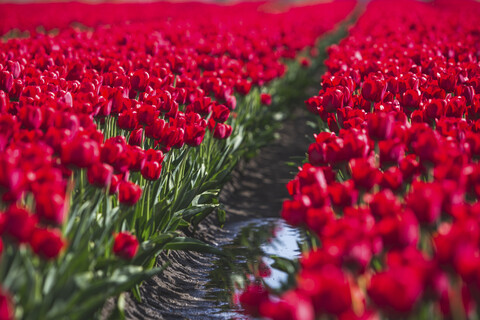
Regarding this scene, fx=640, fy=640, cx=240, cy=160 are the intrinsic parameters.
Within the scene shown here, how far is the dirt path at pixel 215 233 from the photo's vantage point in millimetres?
3461

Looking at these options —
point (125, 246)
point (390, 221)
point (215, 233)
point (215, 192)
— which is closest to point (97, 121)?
point (215, 192)

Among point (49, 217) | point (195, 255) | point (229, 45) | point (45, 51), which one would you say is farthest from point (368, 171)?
point (229, 45)

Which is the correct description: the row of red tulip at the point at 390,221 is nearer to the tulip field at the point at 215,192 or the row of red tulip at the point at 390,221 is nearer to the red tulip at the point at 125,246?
the tulip field at the point at 215,192

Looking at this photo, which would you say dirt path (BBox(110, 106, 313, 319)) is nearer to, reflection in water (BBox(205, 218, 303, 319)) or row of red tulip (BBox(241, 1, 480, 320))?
reflection in water (BBox(205, 218, 303, 319))

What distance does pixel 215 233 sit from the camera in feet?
15.7

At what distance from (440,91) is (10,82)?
2577 millimetres

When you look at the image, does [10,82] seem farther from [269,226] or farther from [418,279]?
[418,279]

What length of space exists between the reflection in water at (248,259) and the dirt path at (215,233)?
0.04m

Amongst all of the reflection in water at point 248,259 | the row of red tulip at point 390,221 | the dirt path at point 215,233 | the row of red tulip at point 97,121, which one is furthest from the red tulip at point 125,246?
the reflection in water at point 248,259

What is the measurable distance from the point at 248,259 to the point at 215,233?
1.73 ft

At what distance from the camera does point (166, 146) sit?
339 cm

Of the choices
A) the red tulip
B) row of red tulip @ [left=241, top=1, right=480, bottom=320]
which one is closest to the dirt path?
the red tulip

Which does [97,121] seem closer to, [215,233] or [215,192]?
[215,192]

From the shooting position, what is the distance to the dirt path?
Result: 346 cm
